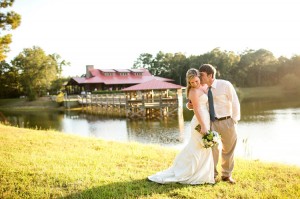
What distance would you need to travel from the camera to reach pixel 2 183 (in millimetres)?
5234

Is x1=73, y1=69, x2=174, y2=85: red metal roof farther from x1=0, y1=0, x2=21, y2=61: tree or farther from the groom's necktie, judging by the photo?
the groom's necktie

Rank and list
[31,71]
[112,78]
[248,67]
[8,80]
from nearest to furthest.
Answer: [31,71]
[8,80]
[112,78]
[248,67]

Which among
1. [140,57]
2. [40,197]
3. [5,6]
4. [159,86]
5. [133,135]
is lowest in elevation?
[133,135]

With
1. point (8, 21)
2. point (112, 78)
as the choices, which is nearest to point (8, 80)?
point (112, 78)

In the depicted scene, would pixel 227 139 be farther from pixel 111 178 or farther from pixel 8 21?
pixel 8 21

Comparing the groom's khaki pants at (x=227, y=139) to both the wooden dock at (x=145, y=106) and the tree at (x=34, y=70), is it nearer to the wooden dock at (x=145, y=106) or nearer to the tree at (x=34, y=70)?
the wooden dock at (x=145, y=106)

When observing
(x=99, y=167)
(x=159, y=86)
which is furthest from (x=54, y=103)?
(x=99, y=167)

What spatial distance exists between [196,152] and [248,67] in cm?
5983

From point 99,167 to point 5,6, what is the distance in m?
11.1

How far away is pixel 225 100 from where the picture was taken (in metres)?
4.99

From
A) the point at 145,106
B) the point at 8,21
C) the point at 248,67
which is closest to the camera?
the point at 8,21

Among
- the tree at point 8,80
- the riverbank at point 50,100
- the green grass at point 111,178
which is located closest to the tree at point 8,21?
the green grass at point 111,178

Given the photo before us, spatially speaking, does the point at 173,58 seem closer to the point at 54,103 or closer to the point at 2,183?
the point at 54,103

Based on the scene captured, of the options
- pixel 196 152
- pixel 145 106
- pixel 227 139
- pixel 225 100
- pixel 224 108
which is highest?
pixel 225 100
